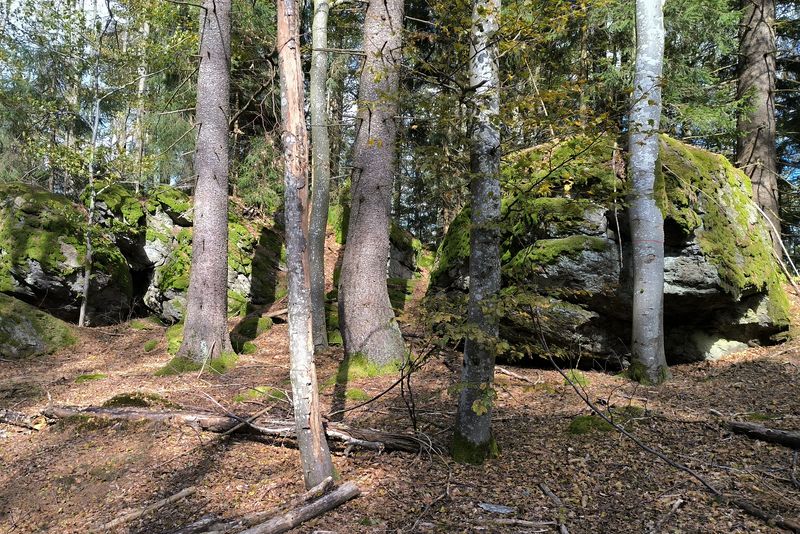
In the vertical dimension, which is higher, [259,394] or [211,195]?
[211,195]

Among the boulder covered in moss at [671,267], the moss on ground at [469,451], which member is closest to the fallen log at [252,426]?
the moss on ground at [469,451]

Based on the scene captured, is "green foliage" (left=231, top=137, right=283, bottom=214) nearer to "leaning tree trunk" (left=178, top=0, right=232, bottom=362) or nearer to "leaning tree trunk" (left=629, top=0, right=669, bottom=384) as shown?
"leaning tree trunk" (left=178, top=0, right=232, bottom=362)

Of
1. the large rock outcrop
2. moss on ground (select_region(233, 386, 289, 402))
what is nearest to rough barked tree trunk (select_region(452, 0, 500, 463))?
moss on ground (select_region(233, 386, 289, 402))

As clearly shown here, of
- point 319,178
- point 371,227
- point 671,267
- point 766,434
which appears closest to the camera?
point 766,434

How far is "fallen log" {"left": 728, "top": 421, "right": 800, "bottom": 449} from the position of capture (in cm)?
391

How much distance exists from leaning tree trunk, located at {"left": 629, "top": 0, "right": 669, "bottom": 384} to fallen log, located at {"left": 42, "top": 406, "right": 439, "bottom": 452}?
136 inches

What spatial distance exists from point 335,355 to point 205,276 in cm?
257

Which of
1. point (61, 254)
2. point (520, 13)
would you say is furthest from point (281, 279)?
point (520, 13)

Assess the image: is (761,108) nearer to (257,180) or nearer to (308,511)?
(308,511)

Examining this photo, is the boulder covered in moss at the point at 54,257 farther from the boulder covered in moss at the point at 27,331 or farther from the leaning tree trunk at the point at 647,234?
the leaning tree trunk at the point at 647,234

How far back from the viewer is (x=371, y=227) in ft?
22.3

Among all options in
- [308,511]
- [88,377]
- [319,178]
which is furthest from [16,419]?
[319,178]

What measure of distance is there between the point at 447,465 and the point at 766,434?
2.92m

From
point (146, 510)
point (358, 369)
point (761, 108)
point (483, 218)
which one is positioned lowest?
point (146, 510)
